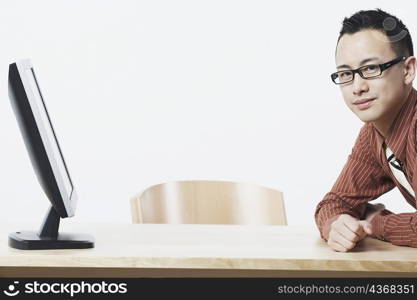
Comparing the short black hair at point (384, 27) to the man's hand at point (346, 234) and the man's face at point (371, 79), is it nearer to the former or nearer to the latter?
the man's face at point (371, 79)

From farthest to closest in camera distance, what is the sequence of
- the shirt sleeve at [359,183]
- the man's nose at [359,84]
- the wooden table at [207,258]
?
the shirt sleeve at [359,183] → the man's nose at [359,84] → the wooden table at [207,258]

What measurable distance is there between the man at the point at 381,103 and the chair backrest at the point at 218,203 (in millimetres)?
670

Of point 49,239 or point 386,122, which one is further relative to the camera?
point 386,122

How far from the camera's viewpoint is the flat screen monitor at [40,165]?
142cm

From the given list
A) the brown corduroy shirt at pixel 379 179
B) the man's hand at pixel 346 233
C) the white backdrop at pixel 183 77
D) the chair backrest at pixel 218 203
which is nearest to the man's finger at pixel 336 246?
the man's hand at pixel 346 233

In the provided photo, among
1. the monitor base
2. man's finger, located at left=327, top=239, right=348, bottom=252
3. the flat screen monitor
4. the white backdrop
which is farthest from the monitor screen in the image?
the white backdrop

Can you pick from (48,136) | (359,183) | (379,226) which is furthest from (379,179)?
(48,136)

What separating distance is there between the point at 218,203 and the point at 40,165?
1180 millimetres

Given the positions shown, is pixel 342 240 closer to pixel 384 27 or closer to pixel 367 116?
pixel 367 116

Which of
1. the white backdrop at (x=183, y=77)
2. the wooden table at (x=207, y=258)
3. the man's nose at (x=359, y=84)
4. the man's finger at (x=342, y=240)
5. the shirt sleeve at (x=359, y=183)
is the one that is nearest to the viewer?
the wooden table at (x=207, y=258)

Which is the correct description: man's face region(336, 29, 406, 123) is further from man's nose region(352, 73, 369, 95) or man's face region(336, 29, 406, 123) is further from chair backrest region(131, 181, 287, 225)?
chair backrest region(131, 181, 287, 225)

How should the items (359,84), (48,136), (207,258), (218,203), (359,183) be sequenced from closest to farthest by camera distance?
(207,258)
(48,136)
(359,84)
(359,183)
(218,203)

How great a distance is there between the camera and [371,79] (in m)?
1.65

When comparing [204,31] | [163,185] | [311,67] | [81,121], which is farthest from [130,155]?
[163,185]
